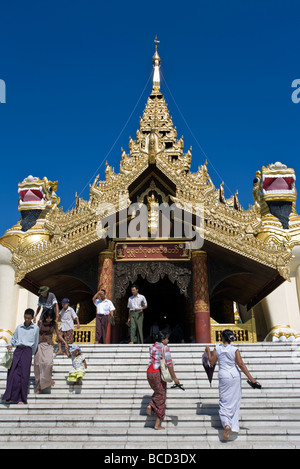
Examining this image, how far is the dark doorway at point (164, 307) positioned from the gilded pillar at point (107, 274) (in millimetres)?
3629

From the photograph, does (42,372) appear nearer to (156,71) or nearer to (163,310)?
(163,310)

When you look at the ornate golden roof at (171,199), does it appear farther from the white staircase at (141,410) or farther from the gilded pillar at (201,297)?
the white staircase at (141,410)

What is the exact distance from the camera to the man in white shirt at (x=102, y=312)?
1095cm

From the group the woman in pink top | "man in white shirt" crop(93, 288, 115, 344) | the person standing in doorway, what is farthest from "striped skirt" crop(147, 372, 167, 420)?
"man in white shirt" crop(93, 288, 115, 344)

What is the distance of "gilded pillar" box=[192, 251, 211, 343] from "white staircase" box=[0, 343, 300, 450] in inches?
117

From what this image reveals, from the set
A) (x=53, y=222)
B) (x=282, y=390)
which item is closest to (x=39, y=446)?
(x=282, y=390)

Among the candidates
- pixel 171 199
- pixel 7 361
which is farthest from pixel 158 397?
pixel 171 199

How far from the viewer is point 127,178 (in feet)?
41.5

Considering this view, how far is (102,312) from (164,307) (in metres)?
7.73

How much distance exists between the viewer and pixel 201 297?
1255cm

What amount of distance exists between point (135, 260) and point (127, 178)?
7.72 ft

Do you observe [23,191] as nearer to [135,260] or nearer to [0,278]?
[0,278]

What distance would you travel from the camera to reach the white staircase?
5973 millimetres

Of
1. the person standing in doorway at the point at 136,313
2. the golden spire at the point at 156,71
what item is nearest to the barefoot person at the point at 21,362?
the person standing in doorway at the point at 136,313
